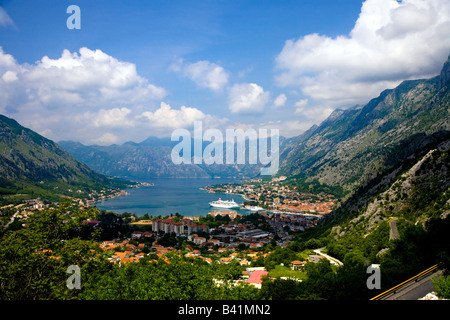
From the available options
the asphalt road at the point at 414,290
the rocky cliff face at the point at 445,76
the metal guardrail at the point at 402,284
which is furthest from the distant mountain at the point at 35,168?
the rocky cliff face at the point at 445,76

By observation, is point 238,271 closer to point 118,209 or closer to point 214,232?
point 214,232

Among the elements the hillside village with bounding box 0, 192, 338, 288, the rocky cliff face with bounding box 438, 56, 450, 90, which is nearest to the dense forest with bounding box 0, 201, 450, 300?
the hillside village with bounding box 0, 192, 338, 288

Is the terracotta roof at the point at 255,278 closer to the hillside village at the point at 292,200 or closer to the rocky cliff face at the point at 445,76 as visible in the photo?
the hillside village at the point at 292,200

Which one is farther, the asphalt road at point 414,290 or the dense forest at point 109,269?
the asphalt road at point 414,290

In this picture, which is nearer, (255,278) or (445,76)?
(255,278)

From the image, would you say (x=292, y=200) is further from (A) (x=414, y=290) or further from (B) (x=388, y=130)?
(A) (x=414, y=290)

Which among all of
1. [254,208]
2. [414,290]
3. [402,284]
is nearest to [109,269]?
[402,284]

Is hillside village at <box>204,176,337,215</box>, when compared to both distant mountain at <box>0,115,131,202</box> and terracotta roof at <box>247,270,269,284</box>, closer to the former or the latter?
terracotta roof at <box>247,270,269,284</box>

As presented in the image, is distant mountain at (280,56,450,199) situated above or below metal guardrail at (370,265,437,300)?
above
